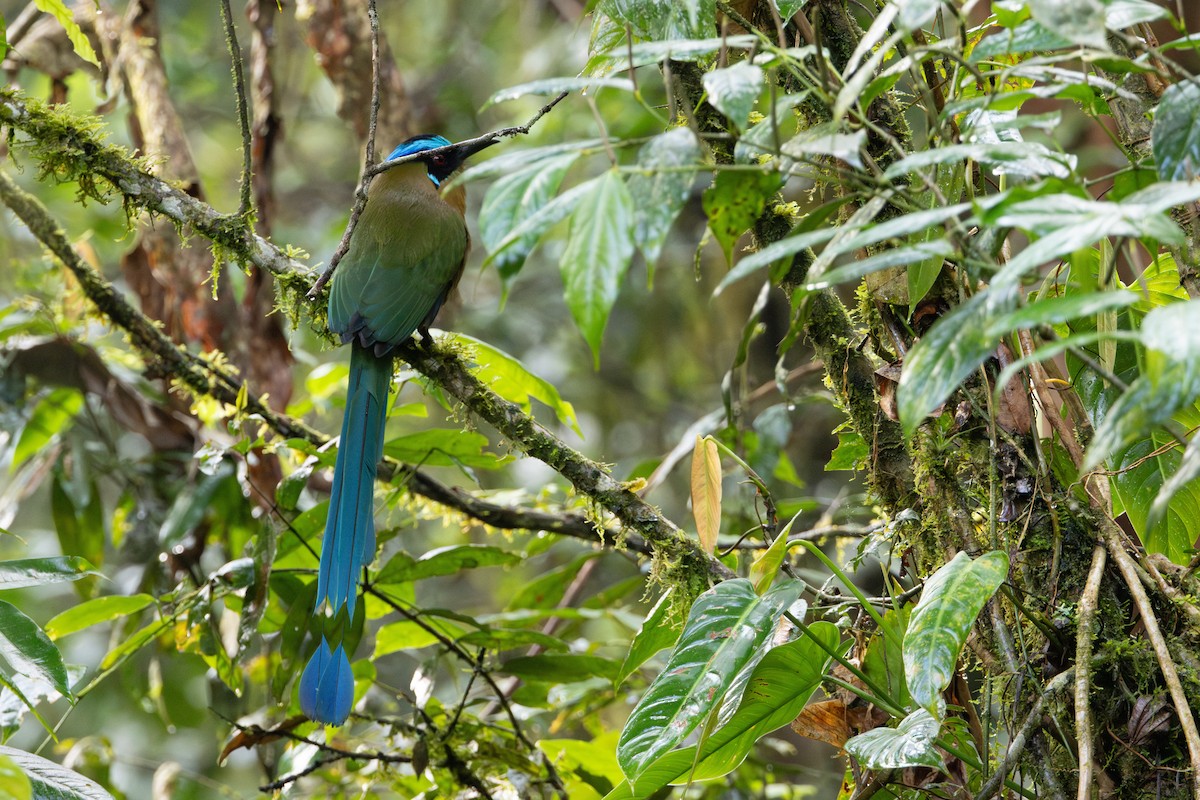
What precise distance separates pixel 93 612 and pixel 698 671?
1.28m

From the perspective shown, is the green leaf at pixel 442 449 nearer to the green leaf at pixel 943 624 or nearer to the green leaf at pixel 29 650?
the green leaf at pixel 29 650

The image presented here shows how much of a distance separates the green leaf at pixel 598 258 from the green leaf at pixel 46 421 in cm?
230

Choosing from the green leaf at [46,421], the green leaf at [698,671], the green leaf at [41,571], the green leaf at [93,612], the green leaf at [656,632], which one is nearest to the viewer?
the green leaf at [698,671]

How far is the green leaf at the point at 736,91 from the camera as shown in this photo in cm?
82

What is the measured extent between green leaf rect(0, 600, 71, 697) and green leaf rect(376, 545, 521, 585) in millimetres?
720

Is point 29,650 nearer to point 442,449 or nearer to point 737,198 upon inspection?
point 442,449

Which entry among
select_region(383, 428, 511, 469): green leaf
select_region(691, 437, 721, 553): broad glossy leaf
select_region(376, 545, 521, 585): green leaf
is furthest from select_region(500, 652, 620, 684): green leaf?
select_region(691, 437, 721, 553): broad glossy leaf

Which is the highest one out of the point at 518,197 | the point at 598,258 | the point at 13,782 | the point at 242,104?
the point at 242,104

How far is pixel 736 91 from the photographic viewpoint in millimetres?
836

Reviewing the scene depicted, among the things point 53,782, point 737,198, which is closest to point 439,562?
point 53,782

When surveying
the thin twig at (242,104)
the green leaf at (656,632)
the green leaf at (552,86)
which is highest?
the thin twig at (242,104)

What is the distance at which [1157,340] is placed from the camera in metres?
0.63

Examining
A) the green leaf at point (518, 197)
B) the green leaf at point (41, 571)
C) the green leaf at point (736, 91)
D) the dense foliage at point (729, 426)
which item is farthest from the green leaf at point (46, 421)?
the green leaf at point (736, 91)

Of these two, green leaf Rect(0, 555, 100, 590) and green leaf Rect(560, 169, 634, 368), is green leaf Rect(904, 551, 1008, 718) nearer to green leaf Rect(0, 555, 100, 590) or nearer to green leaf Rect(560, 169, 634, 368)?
green leaf Rect(560, 169, 634, 368)
